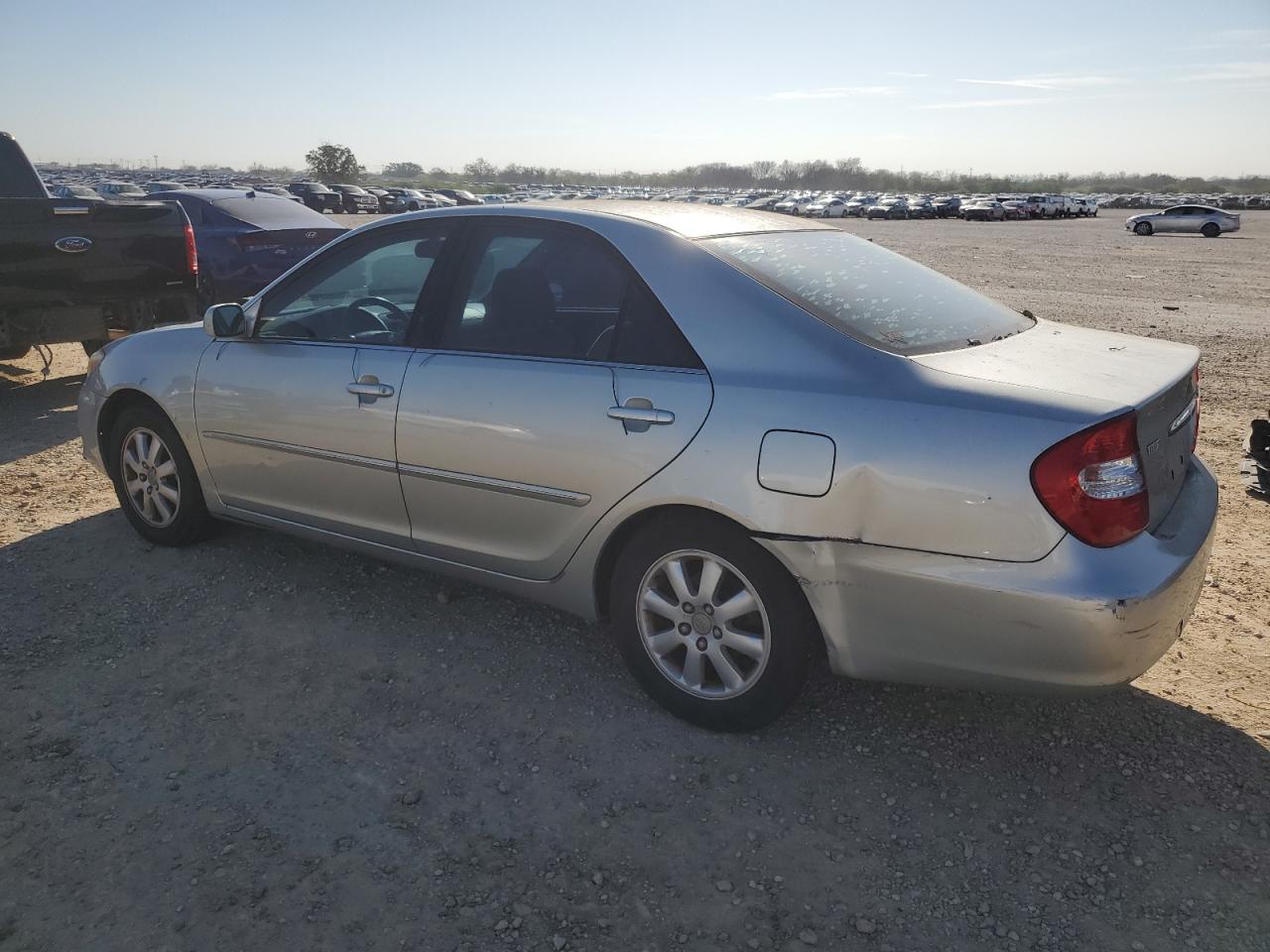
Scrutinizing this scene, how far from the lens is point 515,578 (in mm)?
3453

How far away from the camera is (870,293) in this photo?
3.20 meters

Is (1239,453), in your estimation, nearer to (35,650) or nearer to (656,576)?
(656,576)

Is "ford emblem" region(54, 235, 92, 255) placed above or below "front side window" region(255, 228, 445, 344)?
above

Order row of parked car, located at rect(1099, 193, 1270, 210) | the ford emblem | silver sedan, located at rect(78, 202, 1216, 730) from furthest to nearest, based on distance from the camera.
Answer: row of parked car, located at rect(1099, 193, 1270, 210), the ford emblem, silver sedan, located at rect(78, 202, 1216, 730)

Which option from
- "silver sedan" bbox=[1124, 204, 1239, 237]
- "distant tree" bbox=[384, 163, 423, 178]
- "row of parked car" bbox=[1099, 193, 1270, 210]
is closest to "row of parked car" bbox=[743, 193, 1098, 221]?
"row of parked car" bbox=[1099, 193, 1270, 210]

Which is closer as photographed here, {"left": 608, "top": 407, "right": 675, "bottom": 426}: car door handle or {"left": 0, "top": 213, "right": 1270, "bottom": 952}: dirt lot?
{"left": 0, "top": 213, "right": 1270, "bottom": 952}: dirt lot

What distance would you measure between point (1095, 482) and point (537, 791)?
71.9 inches

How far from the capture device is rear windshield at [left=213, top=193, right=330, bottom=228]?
10102 millimetres

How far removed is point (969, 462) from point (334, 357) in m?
2.53

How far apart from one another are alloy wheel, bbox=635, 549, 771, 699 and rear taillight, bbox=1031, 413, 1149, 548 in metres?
0.91

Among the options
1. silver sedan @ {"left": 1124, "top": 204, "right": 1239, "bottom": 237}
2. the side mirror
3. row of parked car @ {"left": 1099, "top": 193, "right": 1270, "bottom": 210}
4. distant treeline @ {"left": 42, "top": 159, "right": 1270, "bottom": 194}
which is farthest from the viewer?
distant treeline @ {"left": 42, "top": 159, "right": 1270, "bottom": 194}

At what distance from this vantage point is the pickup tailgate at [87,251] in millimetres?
6930

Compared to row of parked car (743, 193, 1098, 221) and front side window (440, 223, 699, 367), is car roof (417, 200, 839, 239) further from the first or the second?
row of parked car (743, 193, 1098, 221)

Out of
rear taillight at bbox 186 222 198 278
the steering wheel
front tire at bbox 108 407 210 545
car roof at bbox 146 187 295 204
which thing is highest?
car roof at bbox 146 187 295 204
